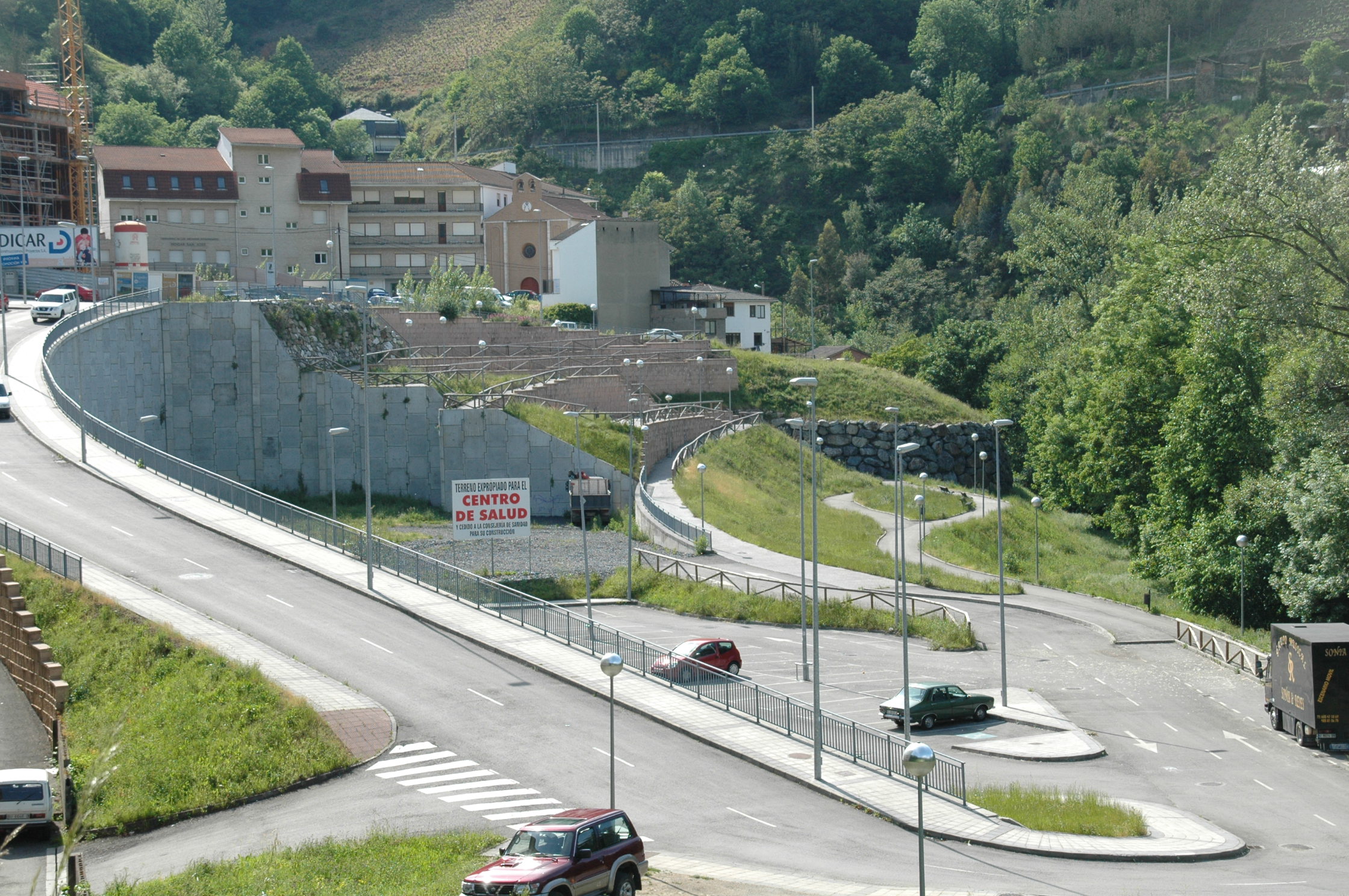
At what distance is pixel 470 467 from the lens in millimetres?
59906

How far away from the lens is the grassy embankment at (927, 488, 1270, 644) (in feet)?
173

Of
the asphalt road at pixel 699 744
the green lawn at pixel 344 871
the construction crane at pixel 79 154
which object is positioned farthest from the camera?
the construction crane at pixel 79 154

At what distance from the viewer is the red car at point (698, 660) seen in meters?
32.4

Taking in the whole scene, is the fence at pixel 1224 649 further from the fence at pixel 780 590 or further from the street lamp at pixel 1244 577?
the fence at pixel 780 590

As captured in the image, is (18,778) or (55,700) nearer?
(18,778)

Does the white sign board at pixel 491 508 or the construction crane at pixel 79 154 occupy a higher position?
the construction crane at pixel 79 154

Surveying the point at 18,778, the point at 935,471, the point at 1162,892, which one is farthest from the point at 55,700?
the point at 935,471

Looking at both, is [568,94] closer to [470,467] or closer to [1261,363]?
[470,467]

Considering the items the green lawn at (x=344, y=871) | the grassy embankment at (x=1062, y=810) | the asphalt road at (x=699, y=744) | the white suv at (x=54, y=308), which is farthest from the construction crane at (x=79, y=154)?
the grassy embankment at (x=1062, y=810)

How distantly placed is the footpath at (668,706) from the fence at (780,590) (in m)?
5.98

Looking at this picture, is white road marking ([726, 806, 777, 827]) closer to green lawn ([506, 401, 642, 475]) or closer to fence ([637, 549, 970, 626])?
fence ([637, 549, 970, 626])

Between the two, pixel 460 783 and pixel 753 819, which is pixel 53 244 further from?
pixel 753 819

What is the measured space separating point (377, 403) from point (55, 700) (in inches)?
1392

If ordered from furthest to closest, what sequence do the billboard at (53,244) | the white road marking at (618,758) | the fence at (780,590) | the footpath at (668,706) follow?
the billboard at (53,244) → the fence at (780,590) → the white road marking at (618,758) → the footpath at (668,706)
